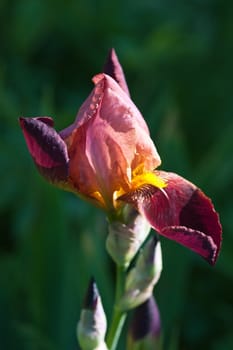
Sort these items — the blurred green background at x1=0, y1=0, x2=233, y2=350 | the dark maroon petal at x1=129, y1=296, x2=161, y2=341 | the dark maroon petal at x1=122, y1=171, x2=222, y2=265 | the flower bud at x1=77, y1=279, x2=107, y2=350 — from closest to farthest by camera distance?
the dark maroon petal at x1=122, y1=171, x2=222, y2=265, the flower bud at x1=77, y1=279, x2=107, y2=350, the dark maroon petal at x1=129, y1=296, x2=161, y2=341, the blurred green background at x1=0, y1=0, x2=233, y2=350

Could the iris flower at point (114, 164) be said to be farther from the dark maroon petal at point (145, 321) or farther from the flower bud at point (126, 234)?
the dark maroon petal at point (145, 321)

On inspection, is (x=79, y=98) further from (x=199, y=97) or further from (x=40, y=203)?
(x=40, y=203)

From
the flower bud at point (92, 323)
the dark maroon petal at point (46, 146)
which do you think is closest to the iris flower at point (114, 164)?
the dark maroon petal at point (46, 146)

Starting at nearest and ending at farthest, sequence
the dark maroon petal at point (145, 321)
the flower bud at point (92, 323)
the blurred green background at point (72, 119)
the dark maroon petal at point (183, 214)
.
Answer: the dark maroon petal at point (183, 214) → the flower bud at point (92, 323) → the dark maroon petal at point (145, 321) → the blurred green background at point (72, 119)

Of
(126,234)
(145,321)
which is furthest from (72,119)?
(126,234)

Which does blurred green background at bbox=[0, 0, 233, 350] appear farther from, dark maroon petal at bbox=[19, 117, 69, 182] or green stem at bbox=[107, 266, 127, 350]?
dark maroon petal at bbox=[19, 117, 69, 182]

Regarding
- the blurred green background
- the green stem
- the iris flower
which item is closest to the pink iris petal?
the iris flower

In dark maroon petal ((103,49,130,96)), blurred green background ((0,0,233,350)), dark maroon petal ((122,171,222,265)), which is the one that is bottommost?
blurred green background ((0,0,233,350))
